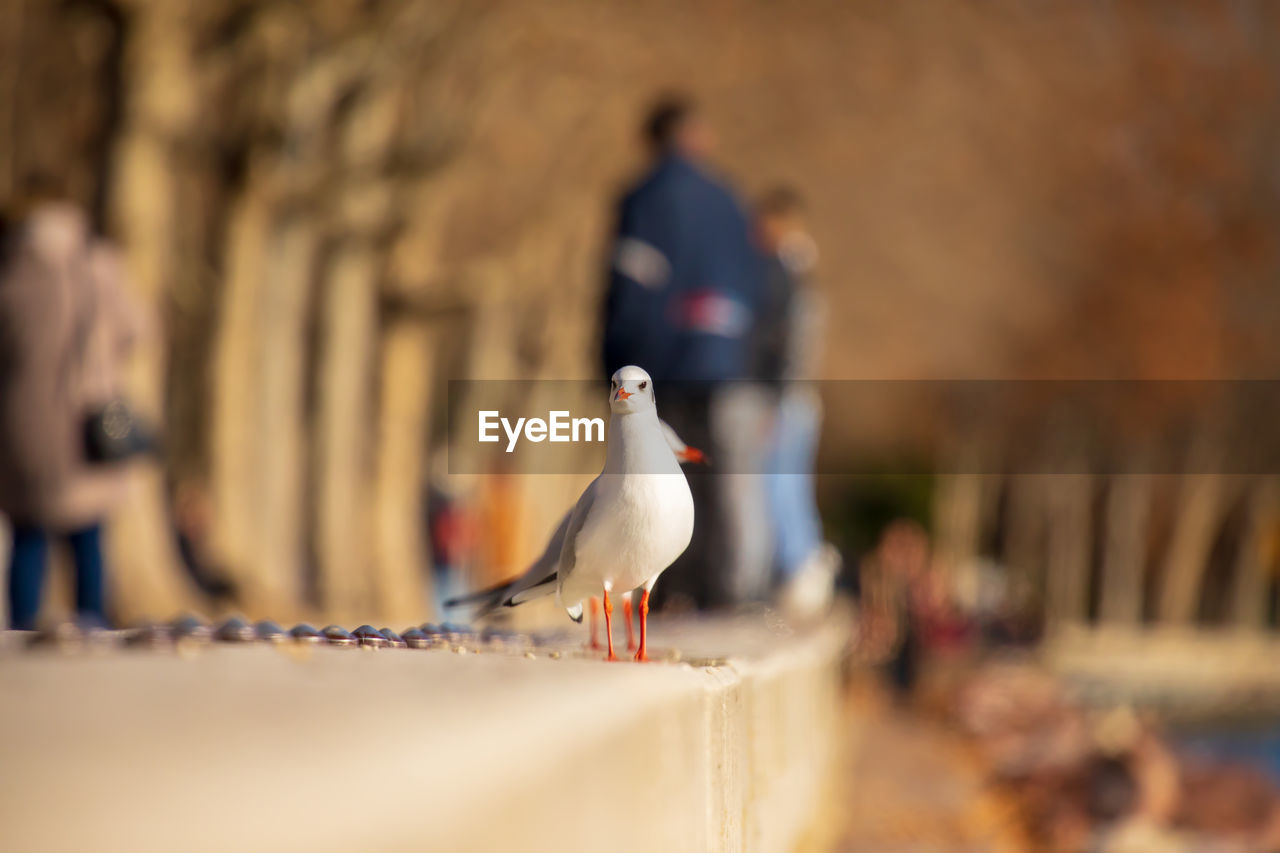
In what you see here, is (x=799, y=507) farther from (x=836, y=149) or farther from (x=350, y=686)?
(x=836, y=149)

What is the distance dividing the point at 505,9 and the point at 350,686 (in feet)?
65.1

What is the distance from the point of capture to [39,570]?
690 centimetres

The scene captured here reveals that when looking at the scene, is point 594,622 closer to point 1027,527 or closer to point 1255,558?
point 1255,558

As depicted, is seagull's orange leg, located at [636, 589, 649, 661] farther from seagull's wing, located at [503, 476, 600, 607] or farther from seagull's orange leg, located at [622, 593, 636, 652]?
seagull's wing, located at [503, 476, 600, 607]

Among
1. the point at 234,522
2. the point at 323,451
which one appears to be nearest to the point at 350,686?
the point at 234,522

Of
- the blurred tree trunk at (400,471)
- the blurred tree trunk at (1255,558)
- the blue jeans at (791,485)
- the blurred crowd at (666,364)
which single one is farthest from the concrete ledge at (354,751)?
the blurred tree trunk at (1255,558)

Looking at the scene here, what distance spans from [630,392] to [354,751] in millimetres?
1075

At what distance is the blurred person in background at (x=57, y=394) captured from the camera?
22.7ft

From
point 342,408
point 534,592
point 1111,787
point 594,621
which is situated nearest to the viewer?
point 534,592

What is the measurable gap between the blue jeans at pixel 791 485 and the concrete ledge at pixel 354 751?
5.61 m

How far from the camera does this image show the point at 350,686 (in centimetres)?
181

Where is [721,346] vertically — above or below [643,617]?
above

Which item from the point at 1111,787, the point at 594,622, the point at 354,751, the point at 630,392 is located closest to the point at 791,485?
the point at 1111,787

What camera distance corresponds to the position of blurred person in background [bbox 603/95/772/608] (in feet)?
16.2
